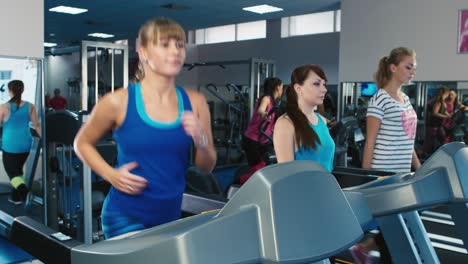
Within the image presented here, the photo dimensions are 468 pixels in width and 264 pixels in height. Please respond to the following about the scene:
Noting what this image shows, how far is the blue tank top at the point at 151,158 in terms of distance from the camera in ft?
4.05

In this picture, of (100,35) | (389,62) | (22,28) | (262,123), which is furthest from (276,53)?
(389,62)

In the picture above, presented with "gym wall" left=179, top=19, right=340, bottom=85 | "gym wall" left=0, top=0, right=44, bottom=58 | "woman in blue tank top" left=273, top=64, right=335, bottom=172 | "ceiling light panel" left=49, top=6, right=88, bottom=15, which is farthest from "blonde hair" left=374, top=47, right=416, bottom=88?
"ceiling light panel" left=49, top=6, right=88, bottom=15

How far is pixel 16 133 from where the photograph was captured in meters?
3.16

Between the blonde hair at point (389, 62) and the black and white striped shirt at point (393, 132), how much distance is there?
0.07 metres

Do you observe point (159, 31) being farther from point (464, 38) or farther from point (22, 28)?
point (464, 38)

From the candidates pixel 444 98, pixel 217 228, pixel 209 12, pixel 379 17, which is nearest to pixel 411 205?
pixel 217 228

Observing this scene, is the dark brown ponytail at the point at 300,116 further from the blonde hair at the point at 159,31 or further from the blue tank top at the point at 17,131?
the blue tank top at the point at 17,131

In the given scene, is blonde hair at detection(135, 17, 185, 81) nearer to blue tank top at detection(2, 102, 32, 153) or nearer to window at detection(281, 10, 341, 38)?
blue tank top at detection(2, 102, 32, 153)

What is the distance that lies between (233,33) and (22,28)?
9.16 m

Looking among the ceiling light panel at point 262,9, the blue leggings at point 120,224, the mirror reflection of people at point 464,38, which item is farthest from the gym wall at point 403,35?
the blue leggings at point 120,224

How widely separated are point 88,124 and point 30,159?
2.18m

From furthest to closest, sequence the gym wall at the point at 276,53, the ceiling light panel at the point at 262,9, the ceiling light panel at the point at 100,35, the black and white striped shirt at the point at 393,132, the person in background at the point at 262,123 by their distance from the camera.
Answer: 1. the ceiling light panel at the point at 100,35
2. the gym wall at the point at 276,53
3. the ceiling light panel at the point at 262,9
4. the person in background at the point at 262,123
5. the black and white striped shirt at the point at 393,132

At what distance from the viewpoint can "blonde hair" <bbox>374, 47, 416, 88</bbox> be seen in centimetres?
224

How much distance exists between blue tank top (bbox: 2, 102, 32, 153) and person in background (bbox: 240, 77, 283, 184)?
1.92 metres
